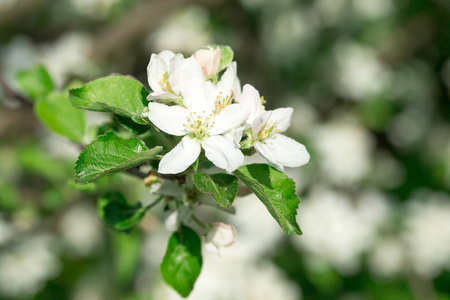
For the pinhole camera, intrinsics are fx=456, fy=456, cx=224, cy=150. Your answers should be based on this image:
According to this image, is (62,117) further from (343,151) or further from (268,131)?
(343,151)

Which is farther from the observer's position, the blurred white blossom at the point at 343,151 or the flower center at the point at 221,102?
the blurred white blossom at the point at 343,151

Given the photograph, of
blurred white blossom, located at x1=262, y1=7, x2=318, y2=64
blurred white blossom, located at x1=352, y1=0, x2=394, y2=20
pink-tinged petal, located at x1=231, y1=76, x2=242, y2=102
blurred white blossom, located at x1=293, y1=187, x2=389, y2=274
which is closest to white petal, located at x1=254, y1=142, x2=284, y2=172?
pink-tinged petal, located at x1=231, y1=76, x2=242, y2=102

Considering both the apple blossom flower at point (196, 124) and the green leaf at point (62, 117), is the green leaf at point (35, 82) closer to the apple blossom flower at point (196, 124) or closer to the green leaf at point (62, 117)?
the green leaf at point (62, 117)

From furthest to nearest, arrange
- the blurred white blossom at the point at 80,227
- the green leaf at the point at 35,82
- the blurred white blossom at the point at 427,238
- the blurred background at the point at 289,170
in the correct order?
the blurred white blossom at the point at 80,227
the blurred white blossom at the point at 427,238
the blurred background at the point at 289,170
the green leaf at the point at 35,82

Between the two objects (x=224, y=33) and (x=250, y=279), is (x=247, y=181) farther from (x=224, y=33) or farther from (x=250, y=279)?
(x=224, y=33)

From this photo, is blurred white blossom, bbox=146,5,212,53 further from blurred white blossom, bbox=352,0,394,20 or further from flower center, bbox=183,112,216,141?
flower center, bbox=183,112,216,141

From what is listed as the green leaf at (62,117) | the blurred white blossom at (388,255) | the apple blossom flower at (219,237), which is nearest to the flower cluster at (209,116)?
the apple blossom flower at (219,237)

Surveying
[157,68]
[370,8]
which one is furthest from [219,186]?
[370,8]
